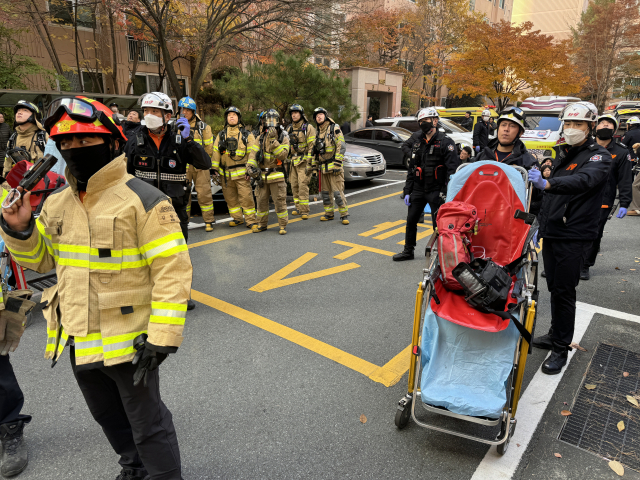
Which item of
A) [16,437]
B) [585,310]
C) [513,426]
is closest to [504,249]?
[513,426]

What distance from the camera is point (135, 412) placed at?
6.40ft

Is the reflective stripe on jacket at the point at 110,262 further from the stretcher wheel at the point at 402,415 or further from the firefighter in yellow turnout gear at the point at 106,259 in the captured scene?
the stretcher wheel at the point at 402,415

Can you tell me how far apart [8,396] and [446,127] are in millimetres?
14466

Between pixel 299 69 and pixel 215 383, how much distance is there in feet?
33.1

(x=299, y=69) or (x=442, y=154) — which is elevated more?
(x=299, y=69)

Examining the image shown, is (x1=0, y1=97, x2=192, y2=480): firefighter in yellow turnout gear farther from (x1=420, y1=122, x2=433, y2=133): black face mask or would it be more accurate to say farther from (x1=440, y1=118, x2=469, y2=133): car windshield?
(x1=440, y1=118, x2=469, y2=133): car windshield

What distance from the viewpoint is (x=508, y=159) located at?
155 inches

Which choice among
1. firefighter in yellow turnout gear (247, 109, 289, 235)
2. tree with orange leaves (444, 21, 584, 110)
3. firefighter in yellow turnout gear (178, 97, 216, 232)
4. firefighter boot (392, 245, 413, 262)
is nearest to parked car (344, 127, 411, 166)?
firefighter in yellow turnout gear (247, 109, 289, 235)

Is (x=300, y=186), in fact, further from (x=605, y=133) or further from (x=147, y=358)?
(x=147, y=358)

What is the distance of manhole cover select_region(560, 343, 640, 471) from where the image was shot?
8.82 ft

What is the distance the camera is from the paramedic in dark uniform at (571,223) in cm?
342

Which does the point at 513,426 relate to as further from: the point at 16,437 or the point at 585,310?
the point at 16,437

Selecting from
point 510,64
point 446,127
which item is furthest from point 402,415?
point 510,64

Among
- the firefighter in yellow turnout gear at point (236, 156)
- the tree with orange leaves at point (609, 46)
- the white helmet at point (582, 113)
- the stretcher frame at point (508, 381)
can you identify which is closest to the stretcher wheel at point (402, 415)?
the stretcher frame at point (508, 381)
